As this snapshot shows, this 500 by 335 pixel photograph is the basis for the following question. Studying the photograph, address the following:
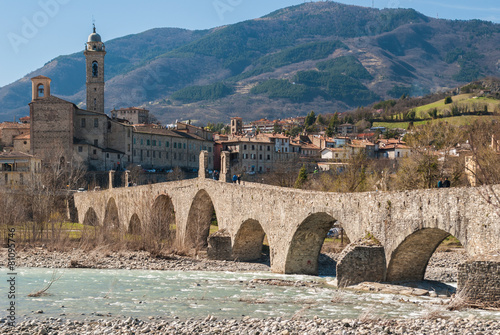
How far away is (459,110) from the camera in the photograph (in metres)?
145

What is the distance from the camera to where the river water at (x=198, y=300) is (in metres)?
20.8

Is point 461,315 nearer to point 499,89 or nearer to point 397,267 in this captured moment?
point 397,267

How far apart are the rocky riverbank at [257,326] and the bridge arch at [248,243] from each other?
→ 1864 cm

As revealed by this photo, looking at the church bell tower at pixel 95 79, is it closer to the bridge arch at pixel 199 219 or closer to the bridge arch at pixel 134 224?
the bridge arch at pixel 134 224

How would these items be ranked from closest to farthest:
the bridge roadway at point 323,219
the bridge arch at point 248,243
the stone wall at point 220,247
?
1. the bridge roadway at point 323,219
2. the bridge arch at point 248,243
3. the stone wall at point 220,247

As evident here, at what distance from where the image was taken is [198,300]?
2383 cm

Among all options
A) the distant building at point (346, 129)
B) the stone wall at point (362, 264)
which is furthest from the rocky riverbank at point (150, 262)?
the distant building at point (346, 129)

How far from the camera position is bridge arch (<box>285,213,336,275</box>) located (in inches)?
1181

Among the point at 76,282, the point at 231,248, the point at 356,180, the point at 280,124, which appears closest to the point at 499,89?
the point at 280,124

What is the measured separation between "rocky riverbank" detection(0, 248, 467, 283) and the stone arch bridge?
7.65 feet

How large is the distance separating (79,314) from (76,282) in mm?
8313

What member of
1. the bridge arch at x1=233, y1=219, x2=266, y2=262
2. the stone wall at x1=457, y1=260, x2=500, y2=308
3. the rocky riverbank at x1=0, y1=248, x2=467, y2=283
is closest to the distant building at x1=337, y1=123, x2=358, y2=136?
the rocky riverbank at x1=0, y1=248, x2=467, y2=283

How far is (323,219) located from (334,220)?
0.58m

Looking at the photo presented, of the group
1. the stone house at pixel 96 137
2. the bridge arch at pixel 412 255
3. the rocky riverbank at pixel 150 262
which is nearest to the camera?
the bridge arch at pixel 412 255
